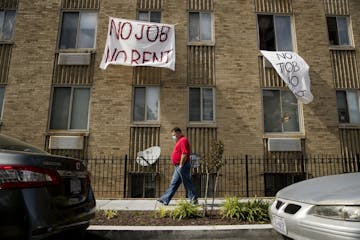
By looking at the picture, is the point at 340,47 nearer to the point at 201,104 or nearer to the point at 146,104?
the point at 201,104

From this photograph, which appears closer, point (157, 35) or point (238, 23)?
point (157, 35)

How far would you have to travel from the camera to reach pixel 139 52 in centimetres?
1055

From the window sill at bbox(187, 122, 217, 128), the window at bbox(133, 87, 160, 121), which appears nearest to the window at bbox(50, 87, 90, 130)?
the window at bbox(133, 87, 160, 121)

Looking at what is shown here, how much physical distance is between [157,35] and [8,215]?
8909 mm

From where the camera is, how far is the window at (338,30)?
11922 mm

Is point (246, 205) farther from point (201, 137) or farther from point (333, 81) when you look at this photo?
point (333, 81)

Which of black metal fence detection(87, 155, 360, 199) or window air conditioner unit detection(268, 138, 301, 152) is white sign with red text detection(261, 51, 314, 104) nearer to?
window air conditioner unit detection(268, 138, 301, 152)

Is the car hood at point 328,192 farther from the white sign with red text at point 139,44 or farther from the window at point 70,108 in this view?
the window at point 70,108

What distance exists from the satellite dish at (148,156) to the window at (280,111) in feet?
13.4

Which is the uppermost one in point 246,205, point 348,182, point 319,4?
point 319,4

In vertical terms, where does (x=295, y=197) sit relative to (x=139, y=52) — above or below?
below

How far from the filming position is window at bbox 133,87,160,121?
10766 mm

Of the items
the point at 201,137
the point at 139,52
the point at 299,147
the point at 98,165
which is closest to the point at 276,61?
the point at 299,147

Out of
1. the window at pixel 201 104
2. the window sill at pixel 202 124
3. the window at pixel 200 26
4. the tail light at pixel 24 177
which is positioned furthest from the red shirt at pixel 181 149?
the window at pixel 200 26
